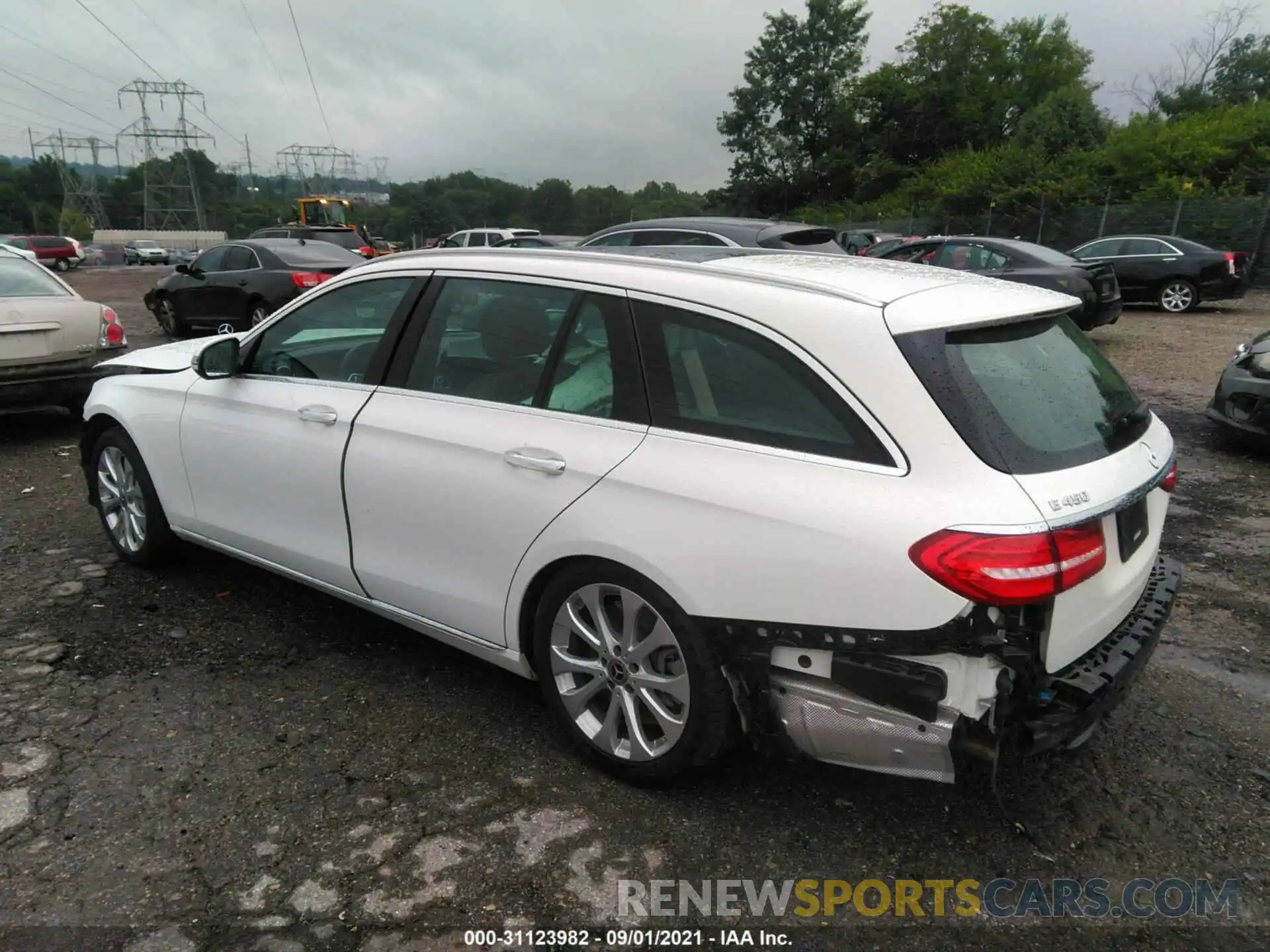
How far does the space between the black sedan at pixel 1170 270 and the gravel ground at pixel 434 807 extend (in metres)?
14.1

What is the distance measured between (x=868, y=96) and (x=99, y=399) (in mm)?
50506

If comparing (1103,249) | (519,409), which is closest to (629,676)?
(519,409)

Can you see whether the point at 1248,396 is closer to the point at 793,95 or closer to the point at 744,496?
the point at 744,496

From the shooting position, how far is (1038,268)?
12031 mm

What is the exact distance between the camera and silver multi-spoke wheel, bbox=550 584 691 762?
102 inches

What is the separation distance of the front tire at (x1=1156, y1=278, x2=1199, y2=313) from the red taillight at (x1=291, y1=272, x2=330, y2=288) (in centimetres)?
1429

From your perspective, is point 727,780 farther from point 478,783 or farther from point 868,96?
point 868,96

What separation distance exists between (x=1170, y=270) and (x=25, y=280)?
1690cm

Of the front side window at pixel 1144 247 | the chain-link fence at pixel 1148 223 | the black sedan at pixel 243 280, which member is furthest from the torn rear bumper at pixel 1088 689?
the chain-link fence at pixel 1148 223

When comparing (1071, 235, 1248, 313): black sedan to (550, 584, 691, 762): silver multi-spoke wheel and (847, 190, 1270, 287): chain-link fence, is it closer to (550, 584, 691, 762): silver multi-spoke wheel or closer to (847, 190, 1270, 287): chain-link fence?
(847, 190, 1270, 287): chain-link fence

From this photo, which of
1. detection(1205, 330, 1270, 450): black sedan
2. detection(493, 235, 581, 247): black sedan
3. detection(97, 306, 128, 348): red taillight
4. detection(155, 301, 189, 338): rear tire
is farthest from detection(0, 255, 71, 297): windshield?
detection(493, 235, 581, 247): black sedan

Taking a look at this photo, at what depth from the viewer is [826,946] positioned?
221 centimetres

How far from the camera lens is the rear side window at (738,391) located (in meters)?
2.33

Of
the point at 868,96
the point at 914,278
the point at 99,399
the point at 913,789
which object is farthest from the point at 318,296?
the point at 868,96
